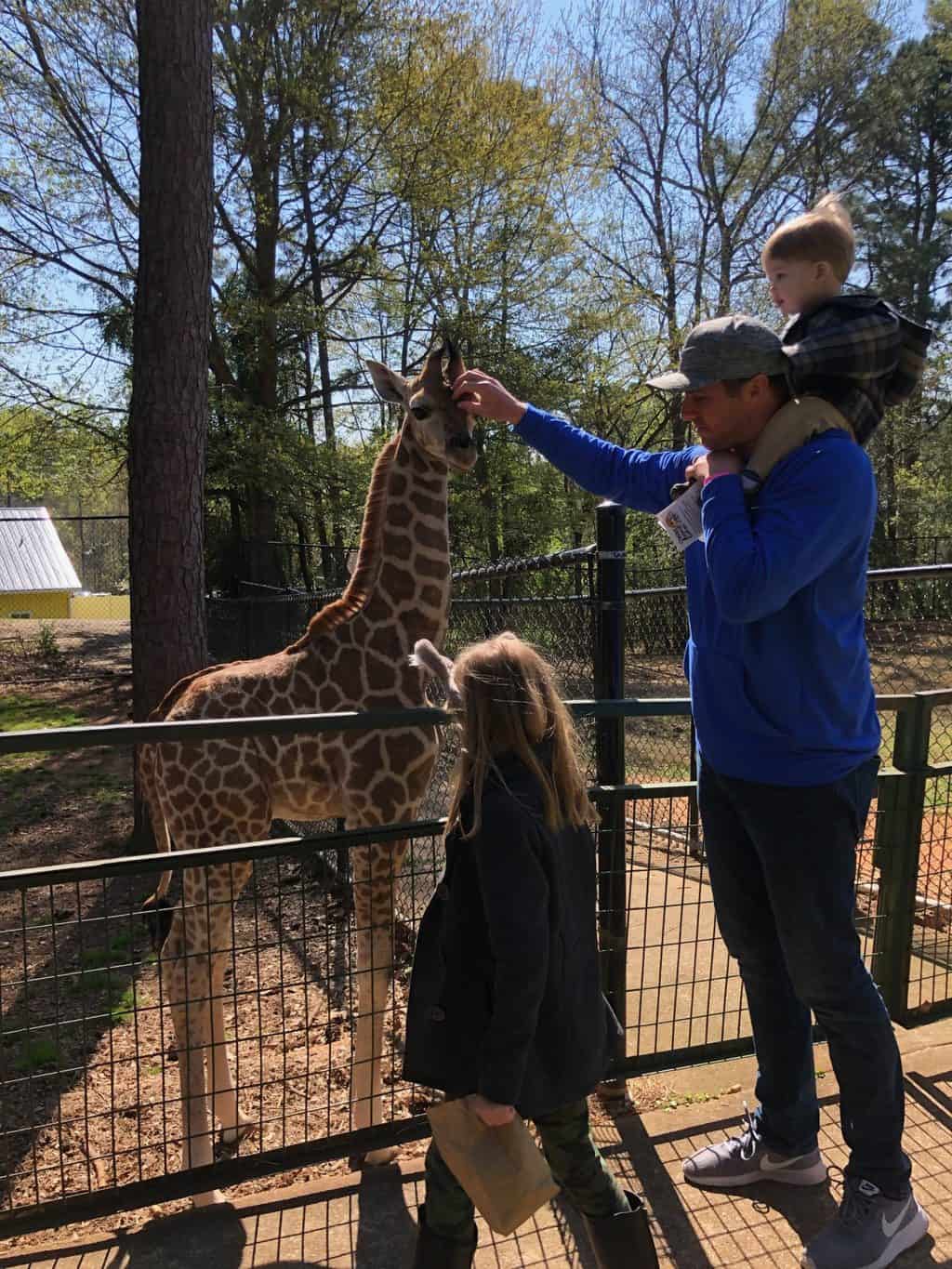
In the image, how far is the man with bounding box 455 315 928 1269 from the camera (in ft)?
6.54

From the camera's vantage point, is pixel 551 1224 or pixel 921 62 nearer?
pixel 551 1224

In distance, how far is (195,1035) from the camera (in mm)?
3145

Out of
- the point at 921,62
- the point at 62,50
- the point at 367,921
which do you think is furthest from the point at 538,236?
the point at 367,921

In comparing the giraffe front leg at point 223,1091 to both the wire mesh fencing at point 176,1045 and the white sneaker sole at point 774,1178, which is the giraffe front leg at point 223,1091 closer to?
the wire mesh fencing at point 176,1045

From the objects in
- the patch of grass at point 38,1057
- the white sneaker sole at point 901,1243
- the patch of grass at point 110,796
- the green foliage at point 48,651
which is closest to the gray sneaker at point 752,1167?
the white sneaker sole at point 901,1243

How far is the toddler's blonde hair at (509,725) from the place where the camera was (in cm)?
190

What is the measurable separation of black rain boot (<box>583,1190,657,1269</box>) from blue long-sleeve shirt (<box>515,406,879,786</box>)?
1031 mm

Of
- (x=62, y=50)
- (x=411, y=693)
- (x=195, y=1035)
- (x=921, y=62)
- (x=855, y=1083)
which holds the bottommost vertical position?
(x=195, y=1035)

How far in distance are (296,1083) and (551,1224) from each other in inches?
65.9

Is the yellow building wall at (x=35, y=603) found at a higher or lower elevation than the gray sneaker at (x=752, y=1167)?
higher

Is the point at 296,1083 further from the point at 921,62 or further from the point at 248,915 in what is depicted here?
the point at 921,62

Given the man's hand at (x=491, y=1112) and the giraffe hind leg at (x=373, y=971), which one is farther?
the giraffe hind leg at (x=373, y=971)

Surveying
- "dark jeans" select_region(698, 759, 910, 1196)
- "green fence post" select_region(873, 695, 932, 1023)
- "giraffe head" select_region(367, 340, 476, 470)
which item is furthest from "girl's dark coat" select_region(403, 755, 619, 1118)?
"giraffe head" select_region(367, 340, 476, 470)

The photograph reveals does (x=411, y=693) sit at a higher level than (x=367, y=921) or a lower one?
higher
